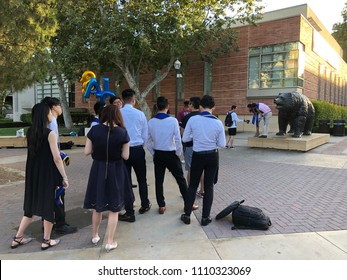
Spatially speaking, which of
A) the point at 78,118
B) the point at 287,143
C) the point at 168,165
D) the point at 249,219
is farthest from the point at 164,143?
the point at 78,118

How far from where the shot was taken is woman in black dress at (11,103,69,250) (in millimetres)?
3766

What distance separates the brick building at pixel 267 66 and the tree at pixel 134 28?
5.43 feet

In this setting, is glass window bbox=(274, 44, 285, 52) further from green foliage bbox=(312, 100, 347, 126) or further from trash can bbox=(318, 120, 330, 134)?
Answer: trash can bbox=(318, 120, 330, 134)

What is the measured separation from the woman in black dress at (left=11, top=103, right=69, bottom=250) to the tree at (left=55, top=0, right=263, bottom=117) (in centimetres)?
1313

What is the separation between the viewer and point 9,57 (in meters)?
7.92

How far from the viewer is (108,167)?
3.78 meters

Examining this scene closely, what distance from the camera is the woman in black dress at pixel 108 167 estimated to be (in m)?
3.76

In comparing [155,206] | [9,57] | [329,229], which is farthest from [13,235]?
[9,57]

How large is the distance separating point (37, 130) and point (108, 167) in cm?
94

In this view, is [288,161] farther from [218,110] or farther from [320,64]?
[320,64]

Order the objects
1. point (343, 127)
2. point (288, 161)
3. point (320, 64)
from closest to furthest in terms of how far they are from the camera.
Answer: point (288, 161) < point (343, 127) < point (320, 64)

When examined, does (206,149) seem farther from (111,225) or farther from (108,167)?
(111,225)

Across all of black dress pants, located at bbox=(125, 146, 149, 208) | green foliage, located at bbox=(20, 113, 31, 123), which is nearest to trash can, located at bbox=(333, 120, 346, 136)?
black dress pants, located at bbox=(125, 146, 149, 208)

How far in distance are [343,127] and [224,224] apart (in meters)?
17.1
